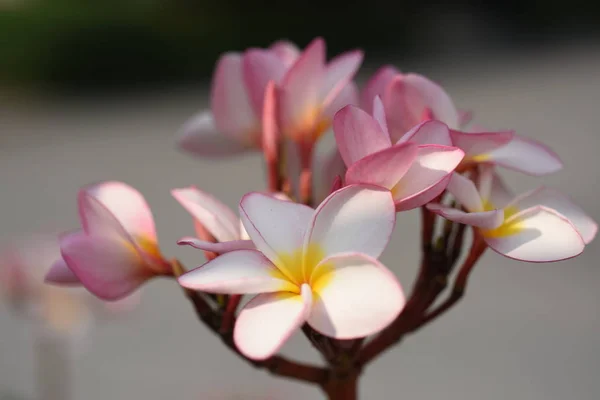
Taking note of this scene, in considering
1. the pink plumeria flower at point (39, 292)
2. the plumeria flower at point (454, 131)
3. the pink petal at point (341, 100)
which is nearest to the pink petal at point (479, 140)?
the plumeria flower at point (454, 131)

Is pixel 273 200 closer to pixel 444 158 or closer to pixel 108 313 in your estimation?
pixel 444 158

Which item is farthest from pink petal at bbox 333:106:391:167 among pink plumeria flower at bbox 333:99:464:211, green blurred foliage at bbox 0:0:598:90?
green blurred foliage at bbox 0:0:598:90

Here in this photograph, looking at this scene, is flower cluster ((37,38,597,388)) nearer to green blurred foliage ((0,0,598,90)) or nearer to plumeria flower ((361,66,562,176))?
→ plumeria flower ((361,66,562,176))

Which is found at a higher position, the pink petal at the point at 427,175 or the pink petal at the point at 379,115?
the pink petal at the point at 379,115

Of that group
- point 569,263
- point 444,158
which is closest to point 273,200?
point 444,158

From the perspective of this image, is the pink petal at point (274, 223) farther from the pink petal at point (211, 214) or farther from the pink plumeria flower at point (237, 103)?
the pink plumeria flower at point (237, 103)

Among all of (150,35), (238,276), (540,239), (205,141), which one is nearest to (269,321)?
(238,276)

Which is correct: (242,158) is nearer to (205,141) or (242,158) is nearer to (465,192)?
(205,141)
